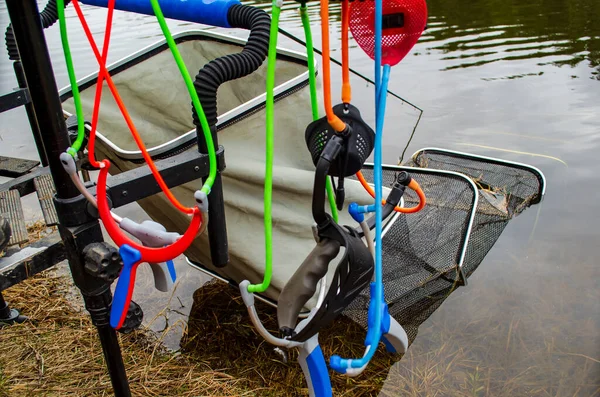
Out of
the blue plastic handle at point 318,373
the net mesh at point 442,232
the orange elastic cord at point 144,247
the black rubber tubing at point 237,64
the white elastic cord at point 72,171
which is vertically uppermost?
the black rubber tubing at point 237,64

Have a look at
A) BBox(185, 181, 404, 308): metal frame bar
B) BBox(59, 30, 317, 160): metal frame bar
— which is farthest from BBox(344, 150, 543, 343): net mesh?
BBox(59, 30, 317, 160): metal frame bar

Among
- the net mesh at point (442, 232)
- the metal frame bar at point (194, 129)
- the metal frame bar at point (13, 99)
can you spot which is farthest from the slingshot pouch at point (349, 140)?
the metal frame bar at point (13, 99)

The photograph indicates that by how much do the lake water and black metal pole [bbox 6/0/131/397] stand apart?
2.90 feet

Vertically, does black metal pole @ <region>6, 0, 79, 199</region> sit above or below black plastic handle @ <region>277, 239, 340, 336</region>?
above

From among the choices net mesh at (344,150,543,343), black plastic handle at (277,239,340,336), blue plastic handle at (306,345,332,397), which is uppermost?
black plastic handle at (277,239,340,336)

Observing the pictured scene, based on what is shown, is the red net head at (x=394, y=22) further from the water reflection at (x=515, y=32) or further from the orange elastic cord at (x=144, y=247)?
the water reflection at (x=515, y=32)

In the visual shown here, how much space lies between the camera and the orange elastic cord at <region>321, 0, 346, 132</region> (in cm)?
95

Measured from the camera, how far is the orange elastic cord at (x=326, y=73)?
949mm

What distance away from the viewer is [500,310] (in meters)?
2.12

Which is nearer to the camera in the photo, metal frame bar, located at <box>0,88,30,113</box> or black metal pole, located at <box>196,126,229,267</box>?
black metal pole, located at <box>196,126,229,267</box>

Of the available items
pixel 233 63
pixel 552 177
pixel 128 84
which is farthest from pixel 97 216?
pixel 552 177

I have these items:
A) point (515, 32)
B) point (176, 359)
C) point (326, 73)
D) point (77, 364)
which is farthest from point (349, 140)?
point (515, 32)

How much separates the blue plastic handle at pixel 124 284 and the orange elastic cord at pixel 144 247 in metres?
0.01

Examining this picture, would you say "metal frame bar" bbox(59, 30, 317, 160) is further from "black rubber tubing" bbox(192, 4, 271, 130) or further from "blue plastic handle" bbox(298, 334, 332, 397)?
"blue plastic handle" bbox(298, 334, 332, 397)
